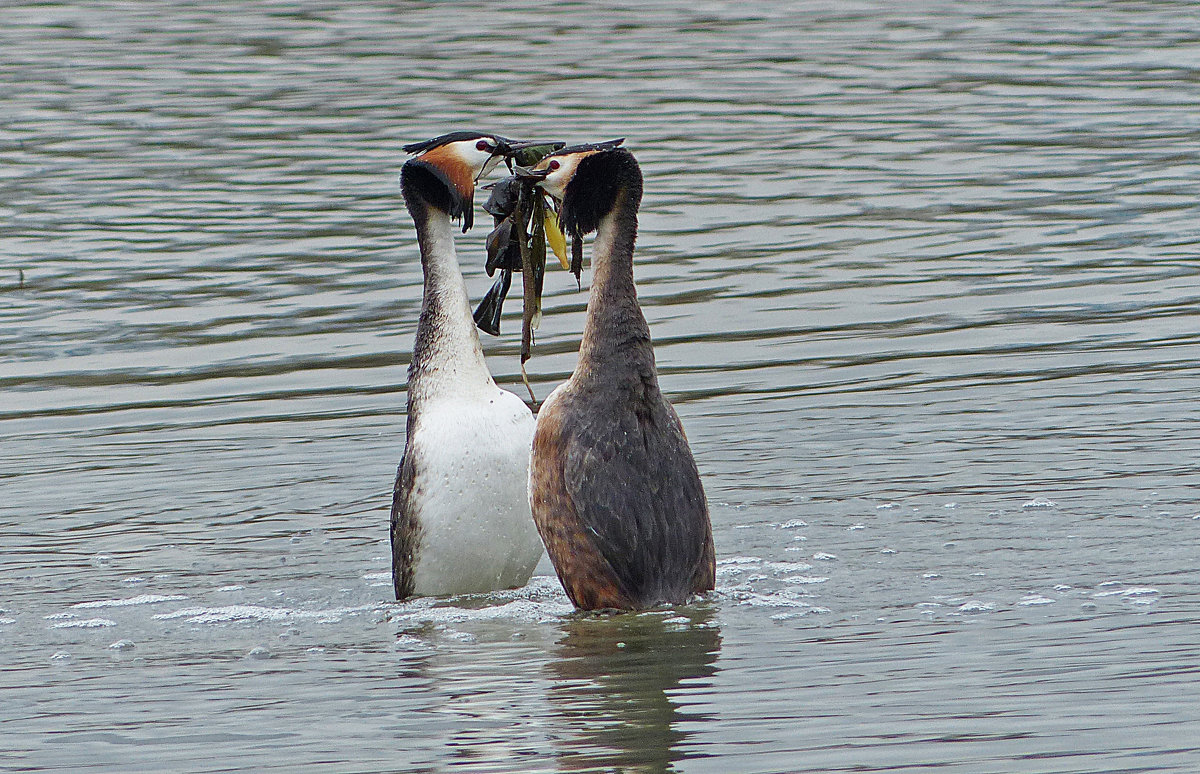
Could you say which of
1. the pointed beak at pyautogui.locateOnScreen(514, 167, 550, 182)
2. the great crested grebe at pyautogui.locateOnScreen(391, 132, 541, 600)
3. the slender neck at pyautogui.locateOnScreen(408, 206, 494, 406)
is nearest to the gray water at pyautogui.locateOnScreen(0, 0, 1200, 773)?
the great crested grebe at pyautogui.locateOnScreen(391, 132, 541, 600)

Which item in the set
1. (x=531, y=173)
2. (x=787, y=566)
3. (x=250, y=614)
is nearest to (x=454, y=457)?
(x=250, y=614)

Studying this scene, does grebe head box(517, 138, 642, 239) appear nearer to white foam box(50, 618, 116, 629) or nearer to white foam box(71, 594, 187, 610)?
white foam box(71, 594, 187, 610)

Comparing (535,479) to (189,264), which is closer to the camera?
(535,479)

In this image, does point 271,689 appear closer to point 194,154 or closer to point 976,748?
point 976,748

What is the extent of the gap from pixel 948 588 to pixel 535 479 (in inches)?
60.9

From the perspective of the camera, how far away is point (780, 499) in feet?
29.5

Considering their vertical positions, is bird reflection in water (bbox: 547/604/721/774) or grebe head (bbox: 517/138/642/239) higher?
grebe head (bbox: 517/138/642/239)

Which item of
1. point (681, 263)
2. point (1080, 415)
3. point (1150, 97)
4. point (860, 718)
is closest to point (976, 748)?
point (860, 718)

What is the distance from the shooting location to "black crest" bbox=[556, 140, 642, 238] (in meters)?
7.51

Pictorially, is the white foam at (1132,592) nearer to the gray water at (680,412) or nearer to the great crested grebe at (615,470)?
the gray water at (680,412)

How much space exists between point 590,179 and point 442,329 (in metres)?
0.94

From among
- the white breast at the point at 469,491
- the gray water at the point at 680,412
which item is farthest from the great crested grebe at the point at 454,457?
the gray water at the point at 680,412

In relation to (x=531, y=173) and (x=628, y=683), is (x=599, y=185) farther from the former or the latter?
(x=628, y=683)

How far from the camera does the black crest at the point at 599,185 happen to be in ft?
24.6
